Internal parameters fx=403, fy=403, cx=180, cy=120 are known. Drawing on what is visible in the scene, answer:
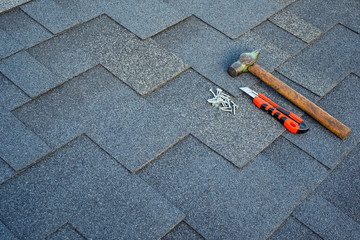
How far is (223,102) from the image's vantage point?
366 cm

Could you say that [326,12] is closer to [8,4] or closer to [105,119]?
[105,119]

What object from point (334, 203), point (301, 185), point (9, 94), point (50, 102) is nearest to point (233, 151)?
point (301, 185)

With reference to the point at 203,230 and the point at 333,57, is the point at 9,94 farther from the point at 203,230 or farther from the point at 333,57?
the point at 333,57

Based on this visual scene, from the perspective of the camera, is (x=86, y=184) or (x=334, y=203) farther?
(x=334, y=203)

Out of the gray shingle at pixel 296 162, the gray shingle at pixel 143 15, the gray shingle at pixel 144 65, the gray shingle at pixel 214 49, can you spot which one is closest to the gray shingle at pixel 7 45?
the gray shingle at pixel 144 65

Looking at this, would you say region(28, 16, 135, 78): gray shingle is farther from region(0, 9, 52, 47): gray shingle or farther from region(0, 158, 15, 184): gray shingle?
region(0, 158, 15, 184): gray shingle

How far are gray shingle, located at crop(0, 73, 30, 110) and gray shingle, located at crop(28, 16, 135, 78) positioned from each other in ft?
1.23

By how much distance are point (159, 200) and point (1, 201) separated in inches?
43.4

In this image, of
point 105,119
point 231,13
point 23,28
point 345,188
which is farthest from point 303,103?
point 23,28

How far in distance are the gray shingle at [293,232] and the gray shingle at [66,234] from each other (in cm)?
139

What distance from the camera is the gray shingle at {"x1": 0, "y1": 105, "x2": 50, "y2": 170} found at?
3002 millimetres

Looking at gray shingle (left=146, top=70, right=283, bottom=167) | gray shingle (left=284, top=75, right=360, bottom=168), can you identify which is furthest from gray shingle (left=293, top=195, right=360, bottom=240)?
gray shingle (left=146, top=70, right=283, bottom=167)

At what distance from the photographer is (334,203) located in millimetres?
3213

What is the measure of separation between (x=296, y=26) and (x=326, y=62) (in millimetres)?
614
